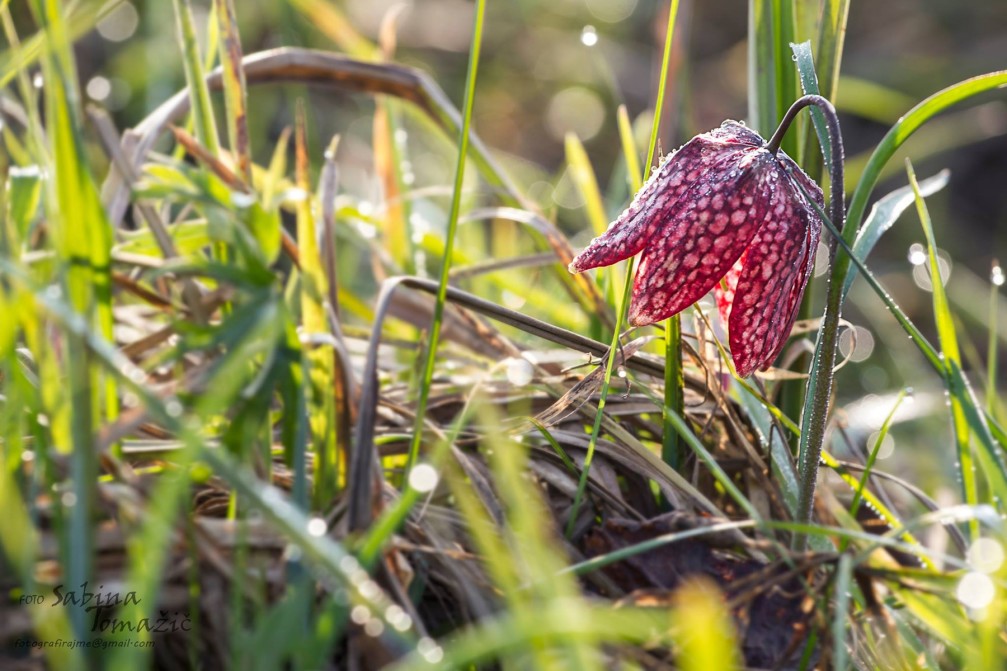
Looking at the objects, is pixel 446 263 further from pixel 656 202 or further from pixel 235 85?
pixel 235 85

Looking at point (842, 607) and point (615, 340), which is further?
point (615, 340)

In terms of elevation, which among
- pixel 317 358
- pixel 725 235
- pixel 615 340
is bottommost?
pixel 317 358

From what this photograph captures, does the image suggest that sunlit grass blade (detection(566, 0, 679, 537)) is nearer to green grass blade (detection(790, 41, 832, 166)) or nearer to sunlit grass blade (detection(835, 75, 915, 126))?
green grass blade (detection(790, 41, 832, 166))

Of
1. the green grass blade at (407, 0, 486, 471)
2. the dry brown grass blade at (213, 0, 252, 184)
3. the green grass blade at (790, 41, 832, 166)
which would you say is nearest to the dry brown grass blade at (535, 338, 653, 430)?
the green grass blade at (407, 0, 486, 471)

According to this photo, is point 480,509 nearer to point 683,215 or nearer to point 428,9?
point 683,215

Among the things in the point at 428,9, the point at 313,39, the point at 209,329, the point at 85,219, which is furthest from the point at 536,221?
the point at 428,9

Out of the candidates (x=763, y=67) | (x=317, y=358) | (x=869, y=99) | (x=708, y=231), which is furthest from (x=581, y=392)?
(x=869, y=99)

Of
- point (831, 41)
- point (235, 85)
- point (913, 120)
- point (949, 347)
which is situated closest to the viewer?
point (913, 120)
